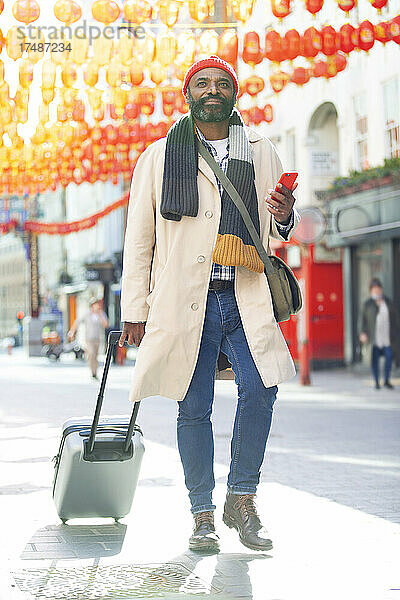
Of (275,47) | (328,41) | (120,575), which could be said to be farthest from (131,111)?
(120,575)

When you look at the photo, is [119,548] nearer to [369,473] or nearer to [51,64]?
[369,473]

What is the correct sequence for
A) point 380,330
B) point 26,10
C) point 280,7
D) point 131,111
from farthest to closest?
point 380,330, point 131,111, point 26,10, point 280,7

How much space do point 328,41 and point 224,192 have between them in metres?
7.70

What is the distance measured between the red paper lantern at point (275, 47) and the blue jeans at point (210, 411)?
793cm

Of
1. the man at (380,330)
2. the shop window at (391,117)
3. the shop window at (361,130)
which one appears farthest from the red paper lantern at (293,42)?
the shop window at (361,130)

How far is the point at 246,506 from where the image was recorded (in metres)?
5.46

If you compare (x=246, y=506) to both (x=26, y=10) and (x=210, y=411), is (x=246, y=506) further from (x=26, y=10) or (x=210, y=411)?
(x=26, y=10)

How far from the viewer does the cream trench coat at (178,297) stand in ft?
17.6

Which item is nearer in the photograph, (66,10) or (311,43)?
(66,10)

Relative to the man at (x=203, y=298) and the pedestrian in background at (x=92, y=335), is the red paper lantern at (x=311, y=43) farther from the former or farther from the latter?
the pedestrian in background at (x=92, y=335)

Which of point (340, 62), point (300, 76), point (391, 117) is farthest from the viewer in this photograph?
point (391, 117)

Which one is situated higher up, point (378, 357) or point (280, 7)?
point (280, 7)

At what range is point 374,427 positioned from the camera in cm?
1242

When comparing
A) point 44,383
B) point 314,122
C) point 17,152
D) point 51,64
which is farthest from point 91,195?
point 51,64
